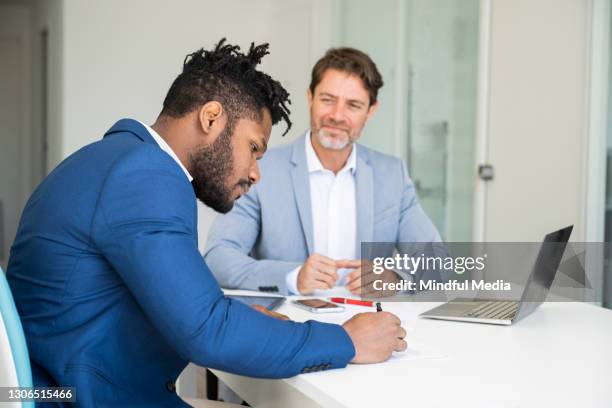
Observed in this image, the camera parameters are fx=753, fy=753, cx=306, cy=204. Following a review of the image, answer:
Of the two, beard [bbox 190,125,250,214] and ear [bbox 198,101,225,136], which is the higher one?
ear [bbox 198,101,225,136]

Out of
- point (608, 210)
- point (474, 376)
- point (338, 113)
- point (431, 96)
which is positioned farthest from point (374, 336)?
point (431, 96)

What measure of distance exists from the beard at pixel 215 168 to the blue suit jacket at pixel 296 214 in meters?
0.87

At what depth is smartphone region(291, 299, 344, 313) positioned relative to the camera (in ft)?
6.12

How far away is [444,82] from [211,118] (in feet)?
10.3

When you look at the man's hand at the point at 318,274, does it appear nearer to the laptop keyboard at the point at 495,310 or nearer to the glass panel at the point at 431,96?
the laptop keyboard at the point at 495,310

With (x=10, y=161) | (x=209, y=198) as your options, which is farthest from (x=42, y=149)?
(x=209, y=198)

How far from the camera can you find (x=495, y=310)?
74.0 inches

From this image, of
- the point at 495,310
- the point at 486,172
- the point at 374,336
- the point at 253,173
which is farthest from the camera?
the point at 486,172

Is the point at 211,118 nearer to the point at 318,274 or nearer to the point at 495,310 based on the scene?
the point at 318,274

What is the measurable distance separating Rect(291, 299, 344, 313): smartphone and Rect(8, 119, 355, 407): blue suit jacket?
0.52 meters

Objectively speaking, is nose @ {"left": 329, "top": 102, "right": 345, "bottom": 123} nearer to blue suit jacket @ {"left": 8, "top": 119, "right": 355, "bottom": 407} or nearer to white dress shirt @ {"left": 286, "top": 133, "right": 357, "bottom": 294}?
white dress shirt @ {"left": 286, "top": 133, "right": 357, "bottom": 294}

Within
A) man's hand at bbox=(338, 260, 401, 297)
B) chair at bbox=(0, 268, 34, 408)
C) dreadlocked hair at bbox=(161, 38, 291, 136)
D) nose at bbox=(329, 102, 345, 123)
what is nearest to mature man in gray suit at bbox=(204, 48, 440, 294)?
nose at bbox=(329, 102, 345, 123)

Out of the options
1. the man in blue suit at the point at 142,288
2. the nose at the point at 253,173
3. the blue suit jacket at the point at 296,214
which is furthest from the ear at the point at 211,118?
the blue suit jacket at the point at 296,214

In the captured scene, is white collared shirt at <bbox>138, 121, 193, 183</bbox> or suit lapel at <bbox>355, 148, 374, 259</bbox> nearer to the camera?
white collared shirt at <bbox>138, 121, 193, 183</bbox>
